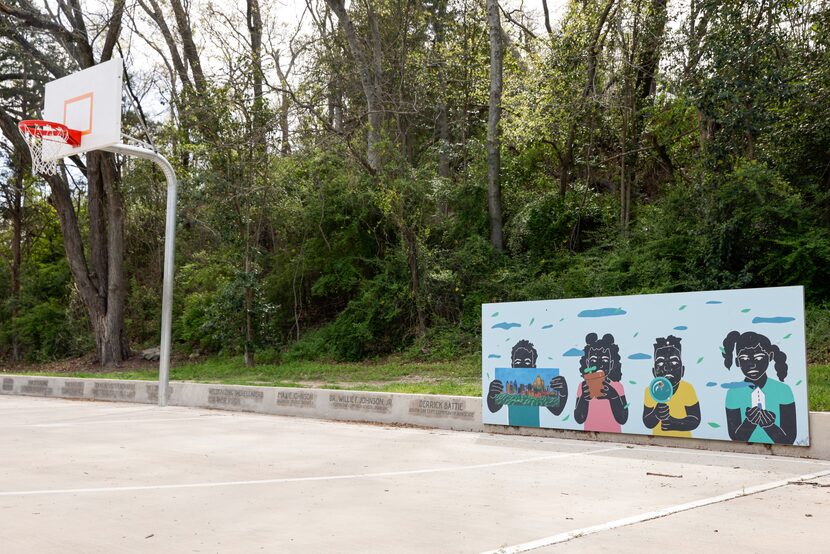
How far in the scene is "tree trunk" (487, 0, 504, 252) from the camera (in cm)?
2448

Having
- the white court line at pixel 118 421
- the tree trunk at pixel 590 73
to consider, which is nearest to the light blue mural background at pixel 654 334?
the white court line at pixel 118 421

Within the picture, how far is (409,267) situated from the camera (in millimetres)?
24531

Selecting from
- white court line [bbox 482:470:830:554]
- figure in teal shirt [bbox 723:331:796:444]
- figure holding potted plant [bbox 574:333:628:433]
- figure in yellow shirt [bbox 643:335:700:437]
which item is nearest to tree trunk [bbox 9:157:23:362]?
figure holding potted plant [bbox 574:333:628:433]

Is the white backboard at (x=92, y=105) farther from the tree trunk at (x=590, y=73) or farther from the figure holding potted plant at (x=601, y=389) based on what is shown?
the tree trunk at (x=590, y=73)

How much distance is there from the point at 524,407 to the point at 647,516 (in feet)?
19.7

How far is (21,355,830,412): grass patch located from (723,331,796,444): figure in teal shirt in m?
3.12

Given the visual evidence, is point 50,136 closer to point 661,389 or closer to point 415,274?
point 415,274

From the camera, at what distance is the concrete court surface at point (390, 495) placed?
519cm

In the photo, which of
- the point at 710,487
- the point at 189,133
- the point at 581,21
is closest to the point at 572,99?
the point at 581,21

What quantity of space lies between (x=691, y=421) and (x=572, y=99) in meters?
15.6

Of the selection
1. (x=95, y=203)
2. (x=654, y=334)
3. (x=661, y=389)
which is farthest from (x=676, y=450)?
(x=95, y=203)

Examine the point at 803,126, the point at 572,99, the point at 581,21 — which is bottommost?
the point at 803,126

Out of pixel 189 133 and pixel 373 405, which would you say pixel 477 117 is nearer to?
pixel 189 133

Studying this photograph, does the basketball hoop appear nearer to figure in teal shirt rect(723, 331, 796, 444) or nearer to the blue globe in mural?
the blue globe in mural
